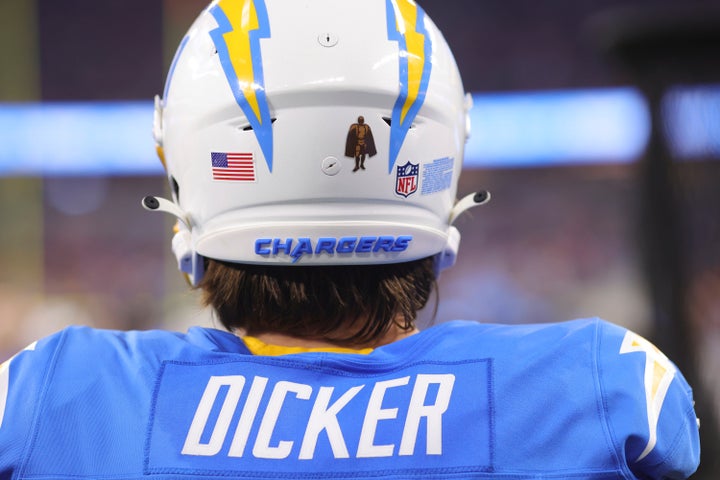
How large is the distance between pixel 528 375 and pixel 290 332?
0.32 m

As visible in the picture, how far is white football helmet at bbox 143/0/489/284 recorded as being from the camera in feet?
3.33

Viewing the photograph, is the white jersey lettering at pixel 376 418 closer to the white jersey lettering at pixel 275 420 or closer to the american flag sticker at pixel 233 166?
the white jersey lettering at pixel 275 420

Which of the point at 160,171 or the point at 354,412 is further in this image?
the point at 160,171

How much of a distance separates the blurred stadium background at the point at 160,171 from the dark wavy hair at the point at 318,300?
606 cm

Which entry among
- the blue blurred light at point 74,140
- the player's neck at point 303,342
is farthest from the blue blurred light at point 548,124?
the player's neck at point 303,342

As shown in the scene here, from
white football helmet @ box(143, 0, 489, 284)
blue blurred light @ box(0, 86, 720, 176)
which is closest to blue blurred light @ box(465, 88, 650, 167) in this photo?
blue blurred light @ box(0, 86, 720, 176)

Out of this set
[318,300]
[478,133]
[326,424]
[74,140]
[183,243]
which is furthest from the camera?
[74,140]

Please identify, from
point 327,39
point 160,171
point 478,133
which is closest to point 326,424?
point 327,39

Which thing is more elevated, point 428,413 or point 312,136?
point 312,136

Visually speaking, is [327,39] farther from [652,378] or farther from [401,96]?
[652,378]

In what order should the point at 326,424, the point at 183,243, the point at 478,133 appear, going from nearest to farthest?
the point at 326,424 < the point at 183,243 < the point at 478,133

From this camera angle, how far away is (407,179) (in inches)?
41.9

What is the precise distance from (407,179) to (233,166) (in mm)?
240

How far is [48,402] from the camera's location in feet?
2.89
